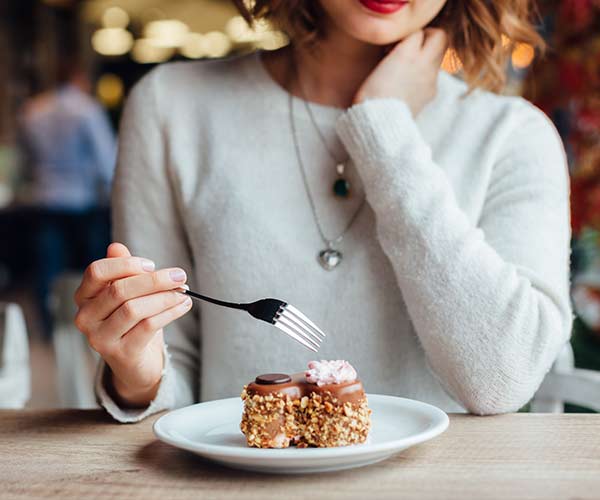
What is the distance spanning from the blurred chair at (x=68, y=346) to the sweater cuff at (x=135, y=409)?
78 centimetres

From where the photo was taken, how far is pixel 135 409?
1.03m

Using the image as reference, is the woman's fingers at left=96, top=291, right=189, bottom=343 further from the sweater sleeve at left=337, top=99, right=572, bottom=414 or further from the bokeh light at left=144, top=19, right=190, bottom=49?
the bokeh light at left=144, top=19, right=190, bottom=49

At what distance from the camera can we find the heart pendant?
1.22 meters

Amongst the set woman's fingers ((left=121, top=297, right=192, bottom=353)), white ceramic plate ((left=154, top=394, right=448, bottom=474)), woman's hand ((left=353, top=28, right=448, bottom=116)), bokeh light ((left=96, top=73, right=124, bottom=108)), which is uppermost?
bokeh light ((left=96, top=73, right=124, bottom=108))

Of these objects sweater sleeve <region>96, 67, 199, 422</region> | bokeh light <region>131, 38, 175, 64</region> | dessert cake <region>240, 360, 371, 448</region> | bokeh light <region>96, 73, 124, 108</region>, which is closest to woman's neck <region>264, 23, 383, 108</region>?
sweater sleeve <region>96, 67, 199, 422</region>

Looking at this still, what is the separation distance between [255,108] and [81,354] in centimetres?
80

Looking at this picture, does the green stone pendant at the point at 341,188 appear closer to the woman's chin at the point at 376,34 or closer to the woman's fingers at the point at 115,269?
the woman's chin at the point at 376,34

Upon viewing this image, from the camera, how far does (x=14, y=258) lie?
280 inches

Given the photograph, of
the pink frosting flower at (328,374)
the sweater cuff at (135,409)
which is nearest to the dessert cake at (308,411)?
the pink frosting flower at (328,374)

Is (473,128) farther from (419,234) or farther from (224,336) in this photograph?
(224,336)

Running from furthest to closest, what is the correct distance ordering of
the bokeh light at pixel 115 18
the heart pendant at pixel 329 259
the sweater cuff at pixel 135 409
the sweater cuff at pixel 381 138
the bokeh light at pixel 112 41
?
the bokeh light at pixel 112 41
the bokeh light at pixel 115 18
the heart pendant at pixel 329 259
the sweater cuff at pixel 381 138
the sweater cuff at pixel 135 409

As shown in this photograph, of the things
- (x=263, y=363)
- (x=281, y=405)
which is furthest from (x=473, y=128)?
(x=281, y=405)

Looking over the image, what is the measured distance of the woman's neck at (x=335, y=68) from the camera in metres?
1.34

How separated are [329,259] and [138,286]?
1.39 feet
